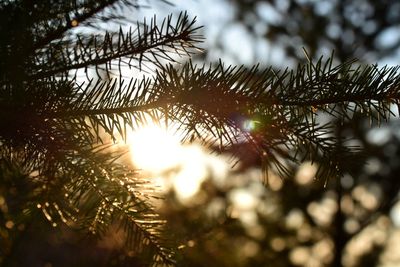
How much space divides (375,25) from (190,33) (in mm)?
5331

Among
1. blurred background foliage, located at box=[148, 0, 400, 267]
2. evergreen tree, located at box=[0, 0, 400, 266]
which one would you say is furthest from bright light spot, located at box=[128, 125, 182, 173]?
blurred background foliage, located at box=[148, 0, 400, 267]

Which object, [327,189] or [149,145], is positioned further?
[327,189]

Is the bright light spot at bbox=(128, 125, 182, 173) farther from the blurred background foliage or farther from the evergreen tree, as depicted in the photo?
the blurred background foliage

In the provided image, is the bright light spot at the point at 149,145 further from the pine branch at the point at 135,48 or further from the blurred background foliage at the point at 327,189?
the blurred background foliage at the point at 327,189

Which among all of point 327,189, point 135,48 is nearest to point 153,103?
point 135,48

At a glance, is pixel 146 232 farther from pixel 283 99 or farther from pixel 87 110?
pixel 283 99

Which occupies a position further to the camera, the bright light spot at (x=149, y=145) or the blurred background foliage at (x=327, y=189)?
the blurred background foliage at (x=327, y=189)

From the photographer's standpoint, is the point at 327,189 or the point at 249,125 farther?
the point at 327,189

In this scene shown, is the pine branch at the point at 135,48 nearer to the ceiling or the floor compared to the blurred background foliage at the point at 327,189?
nearer to the floor

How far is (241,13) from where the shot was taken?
6.21 metres

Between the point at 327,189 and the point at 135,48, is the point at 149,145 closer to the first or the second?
the point at 135,48

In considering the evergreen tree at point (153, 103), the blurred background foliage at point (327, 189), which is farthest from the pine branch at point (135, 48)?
the blurred background foliage at point (327, 189)

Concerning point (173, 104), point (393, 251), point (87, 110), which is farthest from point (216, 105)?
point (393, 251)

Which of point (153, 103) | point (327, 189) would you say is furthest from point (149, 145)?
point (327, 189)
